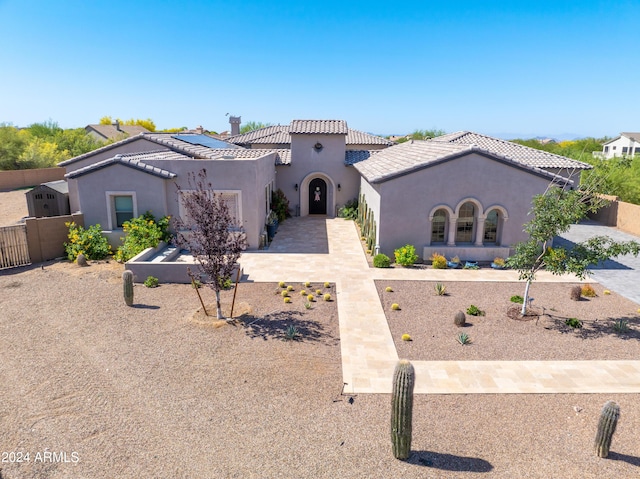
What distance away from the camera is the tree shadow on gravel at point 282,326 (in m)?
13.1

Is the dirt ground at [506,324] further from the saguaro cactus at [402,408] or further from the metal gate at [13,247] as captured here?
the metal gate at [13,247]

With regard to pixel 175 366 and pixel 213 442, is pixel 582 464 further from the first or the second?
pixel 175 366

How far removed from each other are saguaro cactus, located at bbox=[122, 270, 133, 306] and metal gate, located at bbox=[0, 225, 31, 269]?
809 cm

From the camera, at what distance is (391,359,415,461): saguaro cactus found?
783 centimetres

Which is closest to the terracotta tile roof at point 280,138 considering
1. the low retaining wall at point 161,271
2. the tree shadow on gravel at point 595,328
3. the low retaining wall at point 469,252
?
the low retaining wall at point 469,252

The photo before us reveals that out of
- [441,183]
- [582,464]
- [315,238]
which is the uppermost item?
[441,183]

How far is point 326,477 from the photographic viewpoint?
7.75m

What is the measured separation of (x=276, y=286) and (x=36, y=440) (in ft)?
32.3

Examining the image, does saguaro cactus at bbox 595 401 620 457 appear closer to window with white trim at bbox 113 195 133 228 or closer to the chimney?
window with white trim at bbox 113 195 133 228

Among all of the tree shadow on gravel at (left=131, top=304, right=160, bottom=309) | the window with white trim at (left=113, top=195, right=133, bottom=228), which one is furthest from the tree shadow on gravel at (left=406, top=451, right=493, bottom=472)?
the window with white trim at (left=113, top=195, right=133, bottom=228)

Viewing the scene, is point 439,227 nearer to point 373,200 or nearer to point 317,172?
point 373,200

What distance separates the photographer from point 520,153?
103 feet

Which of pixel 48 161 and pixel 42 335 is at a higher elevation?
pixel 48 161

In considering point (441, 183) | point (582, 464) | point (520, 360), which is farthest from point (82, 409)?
point (441, 183)
